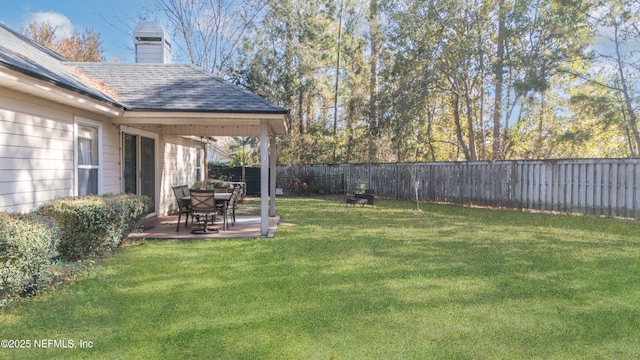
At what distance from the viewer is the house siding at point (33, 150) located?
4859mm

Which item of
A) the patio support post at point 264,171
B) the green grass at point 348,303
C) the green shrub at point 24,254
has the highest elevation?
the patio support post at point 264,171

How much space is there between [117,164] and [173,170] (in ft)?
10.4

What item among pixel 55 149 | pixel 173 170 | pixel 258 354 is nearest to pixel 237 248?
pixel 55 149

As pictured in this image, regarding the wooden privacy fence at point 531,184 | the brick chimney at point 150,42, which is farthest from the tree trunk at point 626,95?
the brick chimney at point 150,42

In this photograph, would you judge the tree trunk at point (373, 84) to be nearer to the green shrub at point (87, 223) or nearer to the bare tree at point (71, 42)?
the green shrub at point (87, 223)

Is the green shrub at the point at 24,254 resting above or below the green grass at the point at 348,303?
above

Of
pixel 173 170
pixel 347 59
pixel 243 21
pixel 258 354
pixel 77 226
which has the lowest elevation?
pixel 258 354

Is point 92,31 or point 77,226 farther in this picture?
point 92,31

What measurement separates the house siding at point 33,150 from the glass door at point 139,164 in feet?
6.25

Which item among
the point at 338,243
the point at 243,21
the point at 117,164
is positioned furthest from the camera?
the point at 243,21

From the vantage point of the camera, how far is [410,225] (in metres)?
8.92

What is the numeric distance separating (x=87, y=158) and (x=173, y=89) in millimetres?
2174

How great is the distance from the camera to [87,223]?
16.7 ft

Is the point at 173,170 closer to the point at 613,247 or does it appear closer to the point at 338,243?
the point at 338,243
